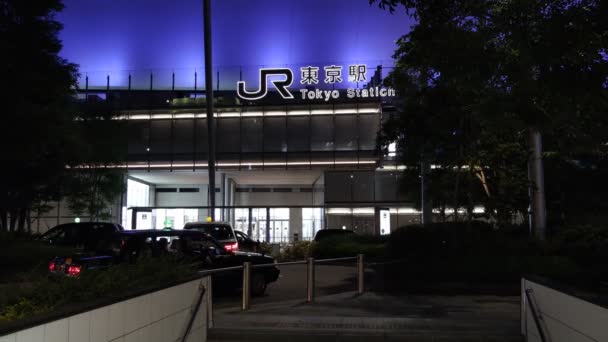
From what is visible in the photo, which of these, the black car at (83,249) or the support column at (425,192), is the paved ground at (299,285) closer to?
the black car at (83,249)

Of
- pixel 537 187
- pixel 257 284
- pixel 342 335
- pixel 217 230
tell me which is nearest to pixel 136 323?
pixel 342 335

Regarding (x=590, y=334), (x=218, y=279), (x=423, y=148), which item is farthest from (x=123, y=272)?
(x=423, y=148)

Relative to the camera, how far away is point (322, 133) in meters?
41.1

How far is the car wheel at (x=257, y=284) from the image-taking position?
13.7 m

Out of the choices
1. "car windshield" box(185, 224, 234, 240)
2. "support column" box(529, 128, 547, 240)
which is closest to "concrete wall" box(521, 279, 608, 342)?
"support column" box(529, 128, 547, 240)

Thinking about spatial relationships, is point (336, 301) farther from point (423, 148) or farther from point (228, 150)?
point (228, 150)

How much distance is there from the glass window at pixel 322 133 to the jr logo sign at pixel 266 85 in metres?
2.65

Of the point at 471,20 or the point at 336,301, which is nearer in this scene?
the point at 471,20

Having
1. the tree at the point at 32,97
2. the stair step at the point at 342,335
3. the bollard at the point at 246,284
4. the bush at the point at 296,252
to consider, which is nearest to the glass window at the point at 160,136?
the bush at the point at 296,252

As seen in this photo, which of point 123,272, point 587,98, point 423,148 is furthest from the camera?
point 423,148

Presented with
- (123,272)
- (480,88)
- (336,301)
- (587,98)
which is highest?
(480,88)

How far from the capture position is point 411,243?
66.1 feet

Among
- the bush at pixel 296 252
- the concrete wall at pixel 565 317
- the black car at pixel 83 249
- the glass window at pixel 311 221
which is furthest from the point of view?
the glass window at pixel 311 221

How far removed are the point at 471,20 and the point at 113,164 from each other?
27986 mm
